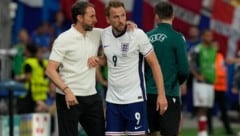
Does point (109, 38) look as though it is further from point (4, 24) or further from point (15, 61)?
point (15, 61)

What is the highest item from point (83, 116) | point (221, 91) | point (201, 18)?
point (201, 18)

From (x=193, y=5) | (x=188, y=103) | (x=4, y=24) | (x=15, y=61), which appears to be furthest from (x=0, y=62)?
(x=188, y=103)

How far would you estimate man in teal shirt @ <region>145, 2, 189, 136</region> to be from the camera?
1223cm

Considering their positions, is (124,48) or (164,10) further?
(164,10)

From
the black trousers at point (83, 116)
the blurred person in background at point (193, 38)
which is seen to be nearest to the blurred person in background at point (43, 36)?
the blurred person in background at point (193, 38)

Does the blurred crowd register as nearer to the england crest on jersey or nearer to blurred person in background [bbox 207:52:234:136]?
blurred person in background [bbox 207:52:234:136]

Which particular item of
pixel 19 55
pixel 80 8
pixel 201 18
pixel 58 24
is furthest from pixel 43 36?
pixel 80 8

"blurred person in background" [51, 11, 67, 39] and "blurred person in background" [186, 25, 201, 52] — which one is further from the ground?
"blurred person in background" [51, 11, 67, 39]

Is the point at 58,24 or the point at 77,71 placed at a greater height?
the point at 58,24

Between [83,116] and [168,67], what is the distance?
1.20m

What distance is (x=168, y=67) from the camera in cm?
1227

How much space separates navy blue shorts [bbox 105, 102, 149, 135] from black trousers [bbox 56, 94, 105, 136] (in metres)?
0.27

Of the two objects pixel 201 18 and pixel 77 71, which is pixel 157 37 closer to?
pixel 77 71

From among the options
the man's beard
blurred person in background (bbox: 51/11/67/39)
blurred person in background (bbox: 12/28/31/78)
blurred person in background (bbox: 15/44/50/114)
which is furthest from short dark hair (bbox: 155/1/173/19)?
blurred person in background (bbox: 51/11/67/39)
